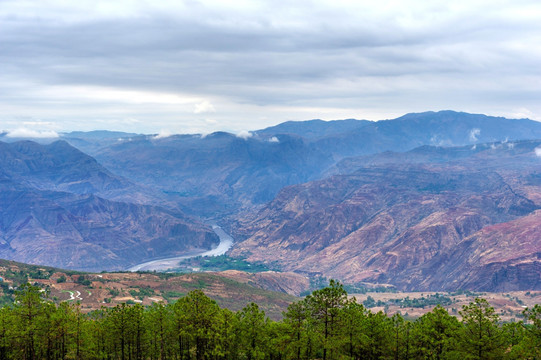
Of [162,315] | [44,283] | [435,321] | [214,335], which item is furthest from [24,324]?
[44,283]

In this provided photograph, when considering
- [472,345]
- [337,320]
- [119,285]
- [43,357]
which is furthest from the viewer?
[119,285]

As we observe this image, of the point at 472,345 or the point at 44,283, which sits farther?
the point at 44,283

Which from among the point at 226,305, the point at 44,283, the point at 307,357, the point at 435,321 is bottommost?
the point at 226,305

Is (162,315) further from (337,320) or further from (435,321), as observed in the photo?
(435,321)

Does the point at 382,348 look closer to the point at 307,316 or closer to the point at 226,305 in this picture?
the point at 307,316

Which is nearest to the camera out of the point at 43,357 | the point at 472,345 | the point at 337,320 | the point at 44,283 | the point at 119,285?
the point at 472,345

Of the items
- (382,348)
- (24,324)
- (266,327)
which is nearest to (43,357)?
(24,324)

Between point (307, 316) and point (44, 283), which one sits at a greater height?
point (307, 316)

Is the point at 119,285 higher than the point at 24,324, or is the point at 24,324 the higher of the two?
the point at 24,324

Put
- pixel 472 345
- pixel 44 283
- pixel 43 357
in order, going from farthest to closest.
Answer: pixel 44 283 → pixel 43 357 → pixel 472 345
